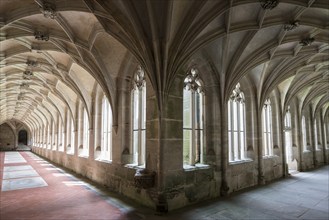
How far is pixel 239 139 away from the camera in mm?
7367

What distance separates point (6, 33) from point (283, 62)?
843 centimetres

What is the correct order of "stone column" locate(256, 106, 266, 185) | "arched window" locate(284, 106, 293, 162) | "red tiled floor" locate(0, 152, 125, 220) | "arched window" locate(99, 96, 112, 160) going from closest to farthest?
"red tiled floor" locate(0, 152, 125, 220), "stone column" locate(256, 106, 266, 185), "arched window" locate(99, 96, 112, 160), "arched window" locate(284, 106, 293, 162)

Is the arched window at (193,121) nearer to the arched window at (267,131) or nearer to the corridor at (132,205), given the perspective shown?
the corridor at (132,205)

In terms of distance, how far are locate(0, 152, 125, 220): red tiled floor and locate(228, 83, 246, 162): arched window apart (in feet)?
13.7

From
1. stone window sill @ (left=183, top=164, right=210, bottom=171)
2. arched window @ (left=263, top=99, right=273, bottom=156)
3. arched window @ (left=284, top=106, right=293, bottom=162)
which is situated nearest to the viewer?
stone window sill @ (left=183, top=164, right=210, bottom=171)

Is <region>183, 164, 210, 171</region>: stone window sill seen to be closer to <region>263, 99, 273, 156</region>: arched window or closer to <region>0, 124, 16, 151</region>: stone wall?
<region>263, 99, 273, 156</region>: arched window

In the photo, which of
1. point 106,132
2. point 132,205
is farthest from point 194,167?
point 106,132

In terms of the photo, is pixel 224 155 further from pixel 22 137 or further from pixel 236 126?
pixel 22 137

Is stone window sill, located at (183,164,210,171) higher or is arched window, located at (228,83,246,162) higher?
arched window, located at (228,83,246,162)

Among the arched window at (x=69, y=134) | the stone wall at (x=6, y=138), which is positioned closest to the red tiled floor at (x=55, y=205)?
the arched window at (x=69, y=134)

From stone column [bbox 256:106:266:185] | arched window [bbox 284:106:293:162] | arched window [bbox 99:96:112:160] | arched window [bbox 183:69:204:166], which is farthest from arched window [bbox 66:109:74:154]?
arched window [bbox 284:106:293:162]

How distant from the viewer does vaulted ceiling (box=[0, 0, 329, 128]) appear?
4.31 meters

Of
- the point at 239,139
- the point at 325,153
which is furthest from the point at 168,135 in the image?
the point at 325,153

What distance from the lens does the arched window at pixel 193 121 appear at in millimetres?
5867
